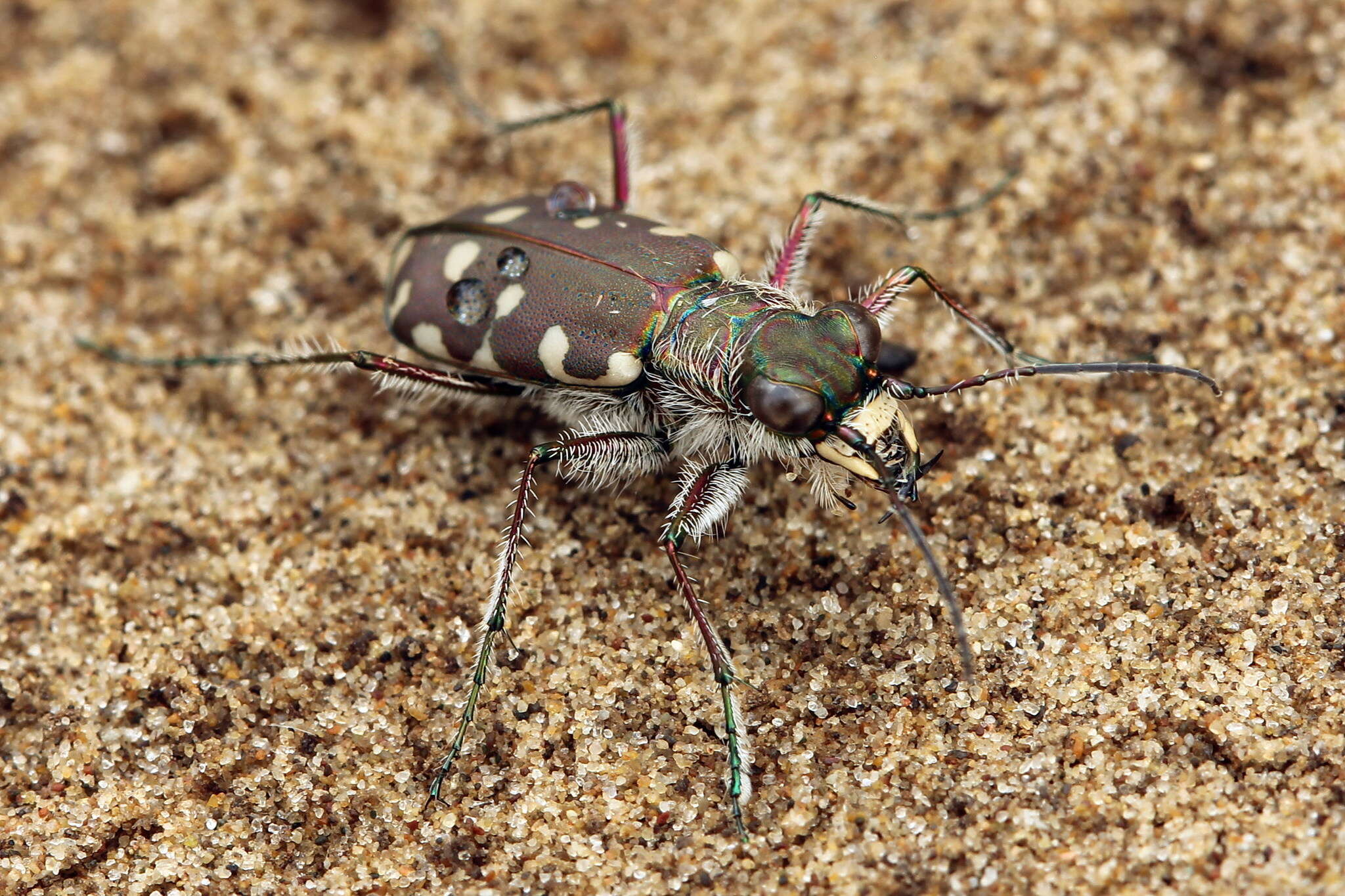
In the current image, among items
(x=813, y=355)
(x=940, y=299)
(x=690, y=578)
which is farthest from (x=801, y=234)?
(x=690, y=578)

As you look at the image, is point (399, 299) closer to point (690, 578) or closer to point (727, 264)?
point (727, 264)

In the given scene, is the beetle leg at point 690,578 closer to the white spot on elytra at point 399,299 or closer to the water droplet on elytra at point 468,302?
the water droplet on elytra at point 468,302

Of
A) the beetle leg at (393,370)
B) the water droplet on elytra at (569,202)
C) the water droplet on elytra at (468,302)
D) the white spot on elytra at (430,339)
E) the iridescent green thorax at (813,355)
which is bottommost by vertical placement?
the beetle leg at (393,370)

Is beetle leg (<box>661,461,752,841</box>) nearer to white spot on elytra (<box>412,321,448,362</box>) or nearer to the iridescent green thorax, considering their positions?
the iridescent green thorax

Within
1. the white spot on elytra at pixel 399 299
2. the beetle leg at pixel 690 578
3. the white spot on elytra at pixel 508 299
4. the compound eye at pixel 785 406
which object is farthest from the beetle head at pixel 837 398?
the white spot on elytra at pixel 399 299

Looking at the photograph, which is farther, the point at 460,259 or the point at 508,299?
the point at 460,259

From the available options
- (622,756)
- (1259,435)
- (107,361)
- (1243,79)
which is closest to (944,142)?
(1243,79)
